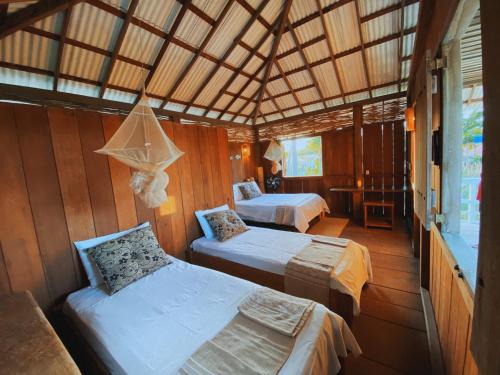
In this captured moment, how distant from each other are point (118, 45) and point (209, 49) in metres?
1.40

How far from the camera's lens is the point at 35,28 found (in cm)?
216

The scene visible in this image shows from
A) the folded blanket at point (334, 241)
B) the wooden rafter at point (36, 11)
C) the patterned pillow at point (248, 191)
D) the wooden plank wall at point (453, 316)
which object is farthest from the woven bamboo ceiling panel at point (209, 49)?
the wooden plank wall at point (453, 316)

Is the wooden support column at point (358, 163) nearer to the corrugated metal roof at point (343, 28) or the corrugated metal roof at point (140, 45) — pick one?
the corrugated metal roof at point (343, 28)

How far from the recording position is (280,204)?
4.40 meters

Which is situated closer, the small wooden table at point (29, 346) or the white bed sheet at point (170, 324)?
the small wooden table at point (29, 346)

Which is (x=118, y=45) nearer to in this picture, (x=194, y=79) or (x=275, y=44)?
(x=194, y=79)

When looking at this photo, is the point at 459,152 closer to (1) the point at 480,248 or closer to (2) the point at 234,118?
(1) the point at 480,248

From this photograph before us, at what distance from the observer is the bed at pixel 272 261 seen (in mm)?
1832

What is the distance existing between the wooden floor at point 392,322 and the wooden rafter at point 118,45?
3968 mm

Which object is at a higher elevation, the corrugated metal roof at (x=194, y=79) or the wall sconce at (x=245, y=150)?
the corrugated metal roof at (x=194, y=79)

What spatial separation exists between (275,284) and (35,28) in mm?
3559

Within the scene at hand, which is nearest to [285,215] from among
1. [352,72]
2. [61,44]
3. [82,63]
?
[352,72]

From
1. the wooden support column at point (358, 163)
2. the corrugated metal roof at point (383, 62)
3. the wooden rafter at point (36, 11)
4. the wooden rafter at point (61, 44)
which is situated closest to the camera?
the wooden rafter at point (36, 11)

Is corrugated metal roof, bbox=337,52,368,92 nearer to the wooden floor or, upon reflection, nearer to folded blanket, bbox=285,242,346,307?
the wooden floor
